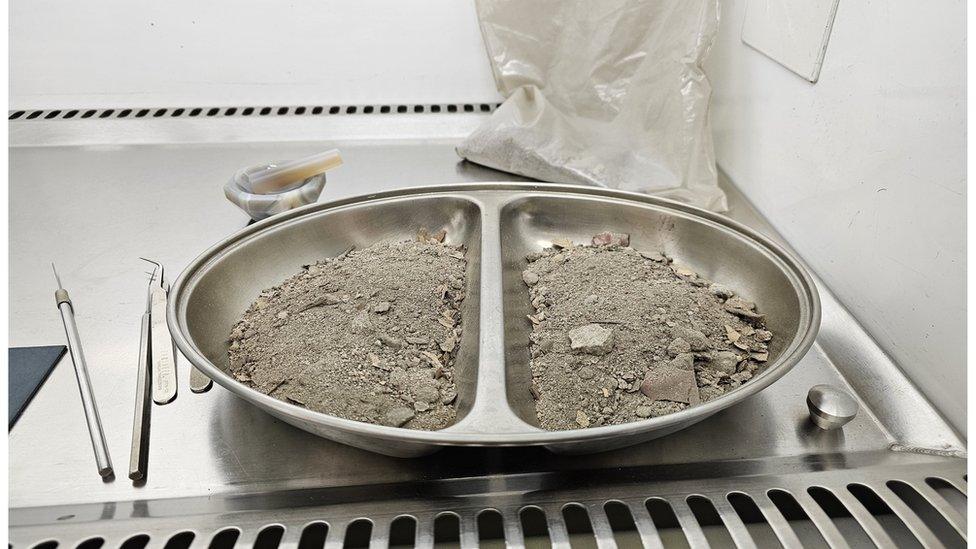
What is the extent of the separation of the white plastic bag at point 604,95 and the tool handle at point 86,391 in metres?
0.77

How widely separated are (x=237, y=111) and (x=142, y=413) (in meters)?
0.97

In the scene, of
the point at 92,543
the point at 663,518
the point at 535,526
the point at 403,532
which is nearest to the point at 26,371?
the point at 92,543

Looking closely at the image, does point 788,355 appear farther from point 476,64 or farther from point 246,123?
point 246,123

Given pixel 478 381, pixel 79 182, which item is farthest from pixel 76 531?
pixel 79 182

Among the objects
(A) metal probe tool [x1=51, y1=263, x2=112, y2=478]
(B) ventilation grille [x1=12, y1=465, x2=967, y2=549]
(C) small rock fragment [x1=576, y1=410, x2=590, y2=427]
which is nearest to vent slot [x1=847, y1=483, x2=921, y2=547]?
(B) ventilation grille [x1=12, y1=465, x2=967, y2=549]

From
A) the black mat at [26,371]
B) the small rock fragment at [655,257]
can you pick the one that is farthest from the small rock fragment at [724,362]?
the black mat at [26,371]

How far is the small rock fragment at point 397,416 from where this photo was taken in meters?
0.62

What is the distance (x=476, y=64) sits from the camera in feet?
4.86

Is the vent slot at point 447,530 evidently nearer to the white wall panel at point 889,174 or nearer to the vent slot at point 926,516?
the vent slot at point 926,516

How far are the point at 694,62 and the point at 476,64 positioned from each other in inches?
22.2

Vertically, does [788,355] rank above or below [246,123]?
above

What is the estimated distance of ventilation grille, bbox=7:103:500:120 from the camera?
56.9 inches

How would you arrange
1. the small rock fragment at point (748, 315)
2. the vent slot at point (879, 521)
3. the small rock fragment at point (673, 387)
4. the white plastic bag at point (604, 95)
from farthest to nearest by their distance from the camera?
the white plastic bag at point (604, 95)
the small rock fragment at point (748, 315)
the small rock fragment at point (673, 387)
the vent slot at point (879, 521)

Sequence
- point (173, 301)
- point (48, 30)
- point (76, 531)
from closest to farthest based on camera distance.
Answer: point (76, 531) < point (173, 301) < point (48, 30)
